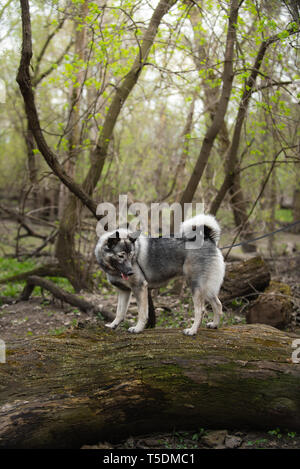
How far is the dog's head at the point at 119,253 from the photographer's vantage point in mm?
4774

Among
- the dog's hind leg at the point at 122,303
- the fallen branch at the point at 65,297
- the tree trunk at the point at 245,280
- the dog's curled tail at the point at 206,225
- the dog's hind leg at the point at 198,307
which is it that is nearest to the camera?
the dog's hind leg at the point at 198,307

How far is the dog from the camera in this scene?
4.87 meters

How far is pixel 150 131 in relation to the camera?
1566 centimetres

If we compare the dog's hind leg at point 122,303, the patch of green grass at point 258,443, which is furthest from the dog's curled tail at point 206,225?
the patch of green grass at point 258,443

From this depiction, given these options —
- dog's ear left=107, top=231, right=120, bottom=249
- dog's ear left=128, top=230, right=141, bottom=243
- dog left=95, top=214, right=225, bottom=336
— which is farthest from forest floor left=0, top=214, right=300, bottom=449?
dog's ear left=128, top=230, right=141, bottom=243

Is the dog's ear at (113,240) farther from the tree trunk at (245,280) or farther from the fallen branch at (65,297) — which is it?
the tree trunk at (245,280)

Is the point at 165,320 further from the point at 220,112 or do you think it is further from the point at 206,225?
the point at 220,112

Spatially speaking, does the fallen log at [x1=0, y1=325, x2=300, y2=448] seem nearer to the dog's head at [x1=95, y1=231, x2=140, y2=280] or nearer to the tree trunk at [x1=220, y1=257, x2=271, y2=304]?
the dog's head at [x1=95, y1=231, x2=140, y2=280]

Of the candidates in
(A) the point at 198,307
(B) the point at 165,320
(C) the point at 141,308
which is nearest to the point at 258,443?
(A) the point at 198,307

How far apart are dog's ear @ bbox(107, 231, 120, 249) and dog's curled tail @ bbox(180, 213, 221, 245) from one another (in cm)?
84

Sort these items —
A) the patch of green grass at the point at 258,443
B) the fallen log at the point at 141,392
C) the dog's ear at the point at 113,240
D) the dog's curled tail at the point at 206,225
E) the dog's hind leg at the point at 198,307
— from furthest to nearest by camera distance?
the dog's curled tail at the point at 206,225
the dog's ear at the point at 113,240
the dog's hind leg at the point at 198,307
the patch of green grass at the point at 258,443
the fallen log at the point at 141,392

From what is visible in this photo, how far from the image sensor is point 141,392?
3.58 metres

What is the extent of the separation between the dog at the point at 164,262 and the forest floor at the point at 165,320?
80cm
